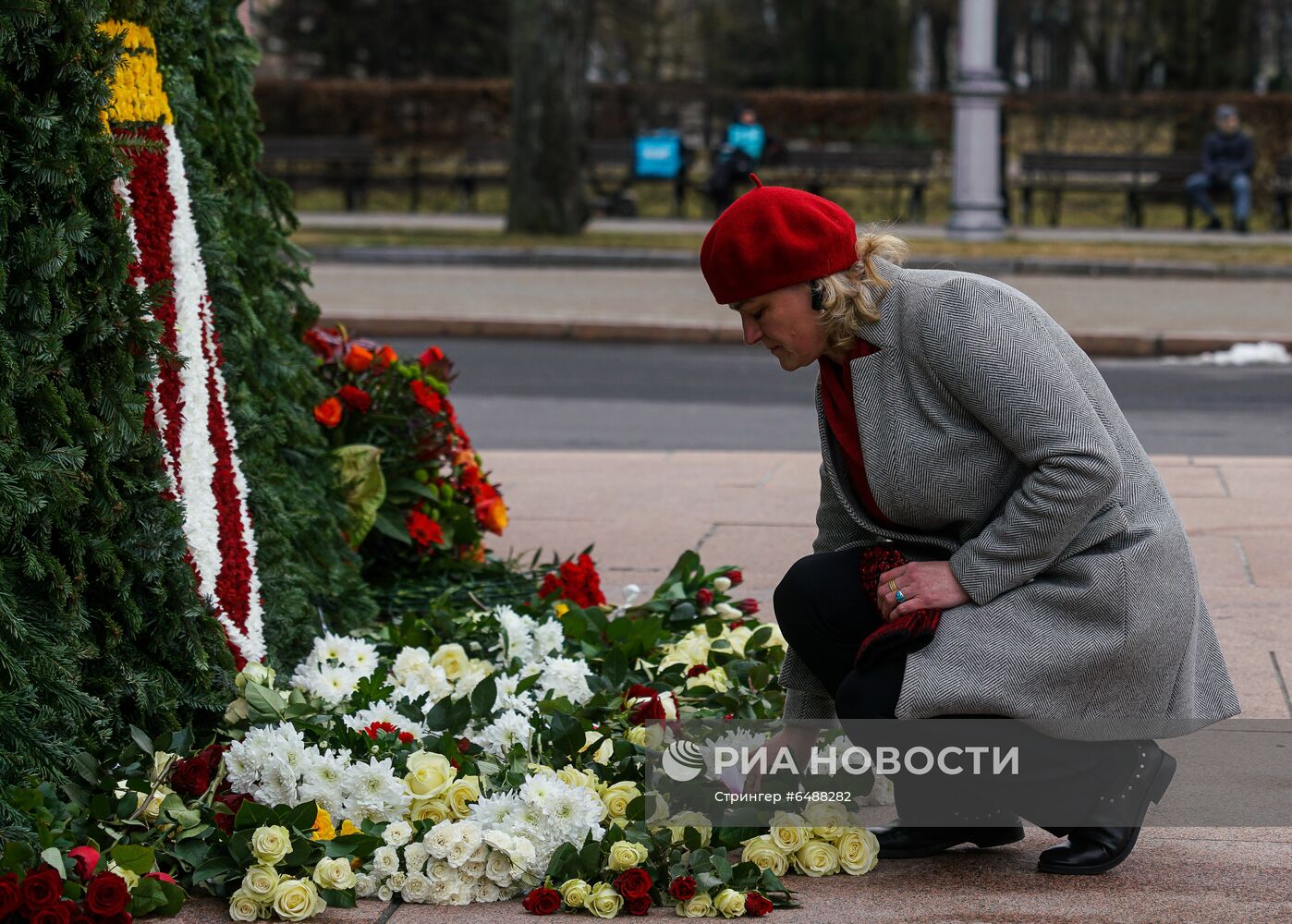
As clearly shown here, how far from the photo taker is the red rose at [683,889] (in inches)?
111

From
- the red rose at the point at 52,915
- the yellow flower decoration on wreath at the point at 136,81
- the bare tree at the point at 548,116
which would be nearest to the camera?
the red rose at the point at 52,915

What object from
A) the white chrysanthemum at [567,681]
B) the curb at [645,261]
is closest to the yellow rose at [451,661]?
the white chrysanthemum at [567,681]

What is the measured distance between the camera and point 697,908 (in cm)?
283

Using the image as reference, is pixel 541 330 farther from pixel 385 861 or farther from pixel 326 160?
pixel 326 160

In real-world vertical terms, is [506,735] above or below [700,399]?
above

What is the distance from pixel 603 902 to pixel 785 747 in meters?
0.56

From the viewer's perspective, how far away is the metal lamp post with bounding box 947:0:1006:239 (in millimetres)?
17219

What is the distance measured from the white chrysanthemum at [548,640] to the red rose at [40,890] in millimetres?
1555

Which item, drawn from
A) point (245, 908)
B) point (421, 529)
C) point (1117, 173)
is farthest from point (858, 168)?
point (245, 908)

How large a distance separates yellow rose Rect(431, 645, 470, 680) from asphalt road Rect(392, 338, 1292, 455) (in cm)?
430

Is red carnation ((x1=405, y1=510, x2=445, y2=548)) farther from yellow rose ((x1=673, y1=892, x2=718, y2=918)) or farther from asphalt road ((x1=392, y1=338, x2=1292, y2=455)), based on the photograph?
asphalt road ((x1=392, y1=338, x2=1292, y2=455))

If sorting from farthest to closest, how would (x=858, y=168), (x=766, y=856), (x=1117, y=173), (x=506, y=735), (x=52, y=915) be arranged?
(x=858, y=168) < (x=1117, y=173) < (x=506, y=735) < (x=766, y=856) < (x=52, y=915)

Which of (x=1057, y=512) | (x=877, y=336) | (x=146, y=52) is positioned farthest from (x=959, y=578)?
(x=146, y=52)

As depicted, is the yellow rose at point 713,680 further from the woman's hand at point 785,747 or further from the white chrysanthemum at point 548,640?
the woman's hand at point 785,747
